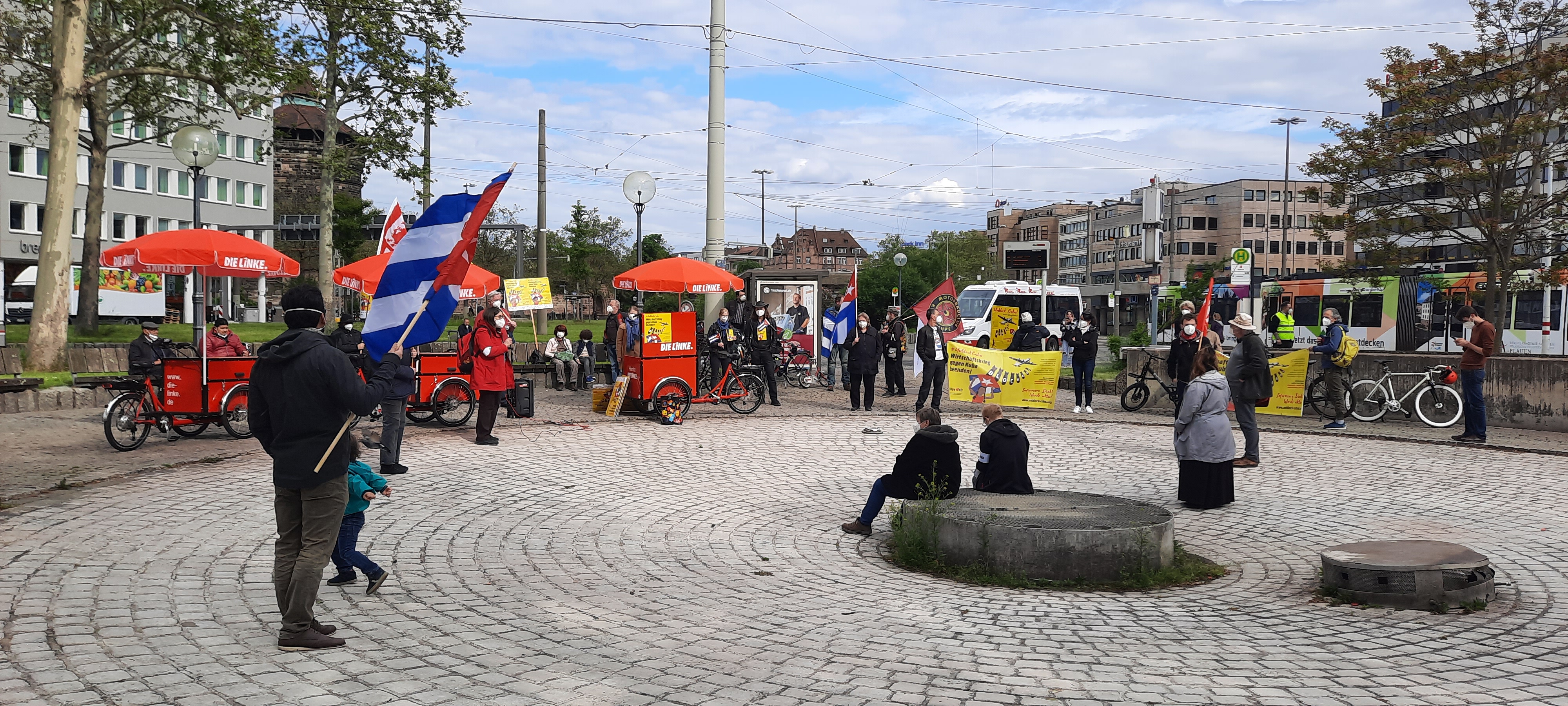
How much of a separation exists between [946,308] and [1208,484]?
472 inches

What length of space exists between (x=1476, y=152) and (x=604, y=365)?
795 inches

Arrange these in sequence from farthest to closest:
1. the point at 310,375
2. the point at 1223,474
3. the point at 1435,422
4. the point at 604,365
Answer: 1. the point at 604,365
2. the point at 1435,422
3. the point at 1223,474
4. the point at 310,375

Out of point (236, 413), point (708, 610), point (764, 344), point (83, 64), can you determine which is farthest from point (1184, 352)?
point (83, 64)

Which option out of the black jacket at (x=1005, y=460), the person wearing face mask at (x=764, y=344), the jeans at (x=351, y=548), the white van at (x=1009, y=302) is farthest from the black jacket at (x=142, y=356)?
the white van at (x=1009, y=302)

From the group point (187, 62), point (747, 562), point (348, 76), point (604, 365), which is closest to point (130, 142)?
point (348, 76)

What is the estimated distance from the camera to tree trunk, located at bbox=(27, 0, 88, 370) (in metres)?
21.1

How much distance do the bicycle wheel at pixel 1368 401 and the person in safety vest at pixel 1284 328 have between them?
13135mm

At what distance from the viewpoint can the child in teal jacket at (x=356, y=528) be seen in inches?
239

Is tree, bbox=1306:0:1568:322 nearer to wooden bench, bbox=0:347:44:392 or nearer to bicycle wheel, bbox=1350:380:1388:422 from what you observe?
bicycle wheel, bbox=1350:380:1388:422

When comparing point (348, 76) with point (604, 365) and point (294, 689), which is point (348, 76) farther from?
point (294, 689)

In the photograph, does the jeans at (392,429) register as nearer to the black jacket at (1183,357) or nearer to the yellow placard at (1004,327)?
the black jacket at (1183,357)

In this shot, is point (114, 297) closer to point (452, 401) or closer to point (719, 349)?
point (719, 349)

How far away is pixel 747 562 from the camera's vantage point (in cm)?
761

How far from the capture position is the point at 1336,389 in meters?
16.7
